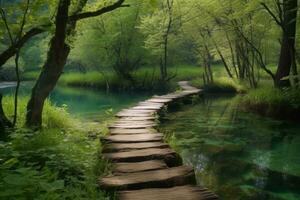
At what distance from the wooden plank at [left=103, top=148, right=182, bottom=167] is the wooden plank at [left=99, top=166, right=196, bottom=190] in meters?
0.91

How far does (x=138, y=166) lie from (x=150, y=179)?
79cm

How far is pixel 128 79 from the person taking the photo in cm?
3072

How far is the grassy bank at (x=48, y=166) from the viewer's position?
12.6ft

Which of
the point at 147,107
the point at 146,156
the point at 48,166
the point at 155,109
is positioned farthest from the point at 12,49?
the point at 147,107

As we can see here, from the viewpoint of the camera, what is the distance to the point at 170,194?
190 inches

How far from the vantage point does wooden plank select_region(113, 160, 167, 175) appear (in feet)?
19.3

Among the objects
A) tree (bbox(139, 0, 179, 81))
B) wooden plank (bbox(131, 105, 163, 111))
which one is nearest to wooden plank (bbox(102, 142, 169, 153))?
wooden plank (bbox(131, 105, 163, 111))

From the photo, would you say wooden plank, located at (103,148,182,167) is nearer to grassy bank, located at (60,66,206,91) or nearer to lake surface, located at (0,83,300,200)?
lake surface, located at (0,83,300,200)

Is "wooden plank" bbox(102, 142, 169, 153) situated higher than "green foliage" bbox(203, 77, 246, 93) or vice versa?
"green foliage" bbox(203, 77, 246, 93)

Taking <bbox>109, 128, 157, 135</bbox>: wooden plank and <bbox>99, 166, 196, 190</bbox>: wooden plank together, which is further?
<bbox>109, 128, 157, 135</bbox>: wooden plank

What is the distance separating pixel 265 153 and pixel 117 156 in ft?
14.5

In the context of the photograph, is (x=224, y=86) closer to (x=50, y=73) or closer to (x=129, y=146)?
(x=129, y=146)

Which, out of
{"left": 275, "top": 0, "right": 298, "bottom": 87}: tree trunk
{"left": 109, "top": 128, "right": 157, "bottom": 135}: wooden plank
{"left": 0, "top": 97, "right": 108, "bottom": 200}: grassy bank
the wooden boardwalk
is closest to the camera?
{"left": 0, "top": 97, "right": 108, "bottom": 200}: grassy bank

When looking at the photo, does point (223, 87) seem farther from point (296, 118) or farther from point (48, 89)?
point (48, 89)
